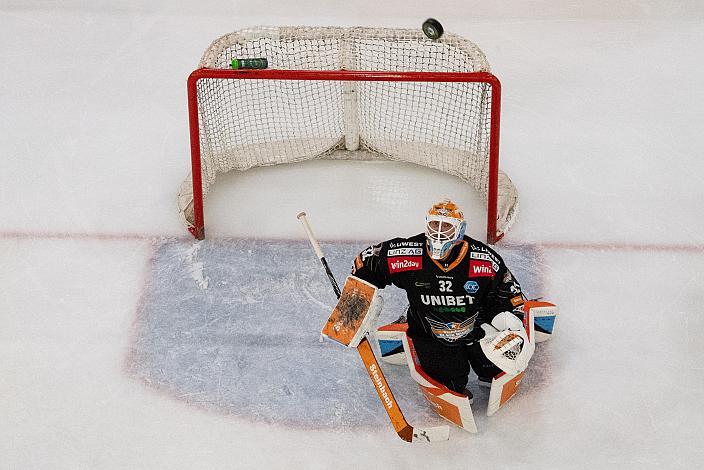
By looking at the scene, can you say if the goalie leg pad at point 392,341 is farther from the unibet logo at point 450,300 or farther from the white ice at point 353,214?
the white ice at point 353,214

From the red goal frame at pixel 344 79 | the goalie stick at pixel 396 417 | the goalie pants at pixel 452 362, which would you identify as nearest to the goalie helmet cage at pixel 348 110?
the red goal frame at pixel 344 79

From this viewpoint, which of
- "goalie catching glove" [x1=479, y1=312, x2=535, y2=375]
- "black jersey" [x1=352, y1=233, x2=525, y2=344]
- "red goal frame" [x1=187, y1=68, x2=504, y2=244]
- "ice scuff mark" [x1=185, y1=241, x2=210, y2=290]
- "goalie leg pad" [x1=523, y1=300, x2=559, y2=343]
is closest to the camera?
"goalie catching glove" [x1=479, y1=312, x2=535, y2=375]

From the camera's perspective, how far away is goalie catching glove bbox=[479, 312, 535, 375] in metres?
4.42

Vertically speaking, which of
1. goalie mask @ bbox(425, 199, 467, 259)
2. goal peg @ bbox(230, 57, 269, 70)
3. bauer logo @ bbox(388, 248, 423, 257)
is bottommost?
bauer logo @ bbox(388, 248, 423, 257)

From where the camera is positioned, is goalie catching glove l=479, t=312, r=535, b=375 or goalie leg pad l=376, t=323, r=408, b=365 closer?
goalie catching glove l=479, t=312, r=535, b=375

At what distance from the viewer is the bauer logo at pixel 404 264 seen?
4.56 meters

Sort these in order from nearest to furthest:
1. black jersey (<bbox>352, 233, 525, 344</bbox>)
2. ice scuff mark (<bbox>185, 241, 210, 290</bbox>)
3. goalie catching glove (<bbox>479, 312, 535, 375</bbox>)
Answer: goalie catching glove (<bbox>479, 312, 535, 375</bbox>) → black jersey (<bbox>352, 233, 525, 344</bbox>) → ice scuff mark (<bbox>185, 241, 210, 290</bbox>)

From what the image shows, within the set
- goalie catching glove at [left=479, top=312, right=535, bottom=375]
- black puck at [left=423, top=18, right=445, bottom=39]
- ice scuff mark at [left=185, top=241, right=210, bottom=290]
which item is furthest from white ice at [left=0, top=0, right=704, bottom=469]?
black puck at [left=423, top=18, right=445, bottom=39]

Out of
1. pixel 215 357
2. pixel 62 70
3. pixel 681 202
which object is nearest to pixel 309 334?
pixel 215 357

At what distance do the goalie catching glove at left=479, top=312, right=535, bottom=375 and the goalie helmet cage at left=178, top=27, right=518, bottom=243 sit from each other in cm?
99

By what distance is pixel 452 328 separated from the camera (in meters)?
4.62

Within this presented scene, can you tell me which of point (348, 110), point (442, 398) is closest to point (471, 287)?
point (442, 398)

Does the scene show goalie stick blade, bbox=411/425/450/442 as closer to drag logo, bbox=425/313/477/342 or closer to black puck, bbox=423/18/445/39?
drag logo, bbox=425/313/477/342

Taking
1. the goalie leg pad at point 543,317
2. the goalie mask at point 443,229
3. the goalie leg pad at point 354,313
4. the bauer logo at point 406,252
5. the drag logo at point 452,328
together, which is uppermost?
the goalie mask at point 443,229
